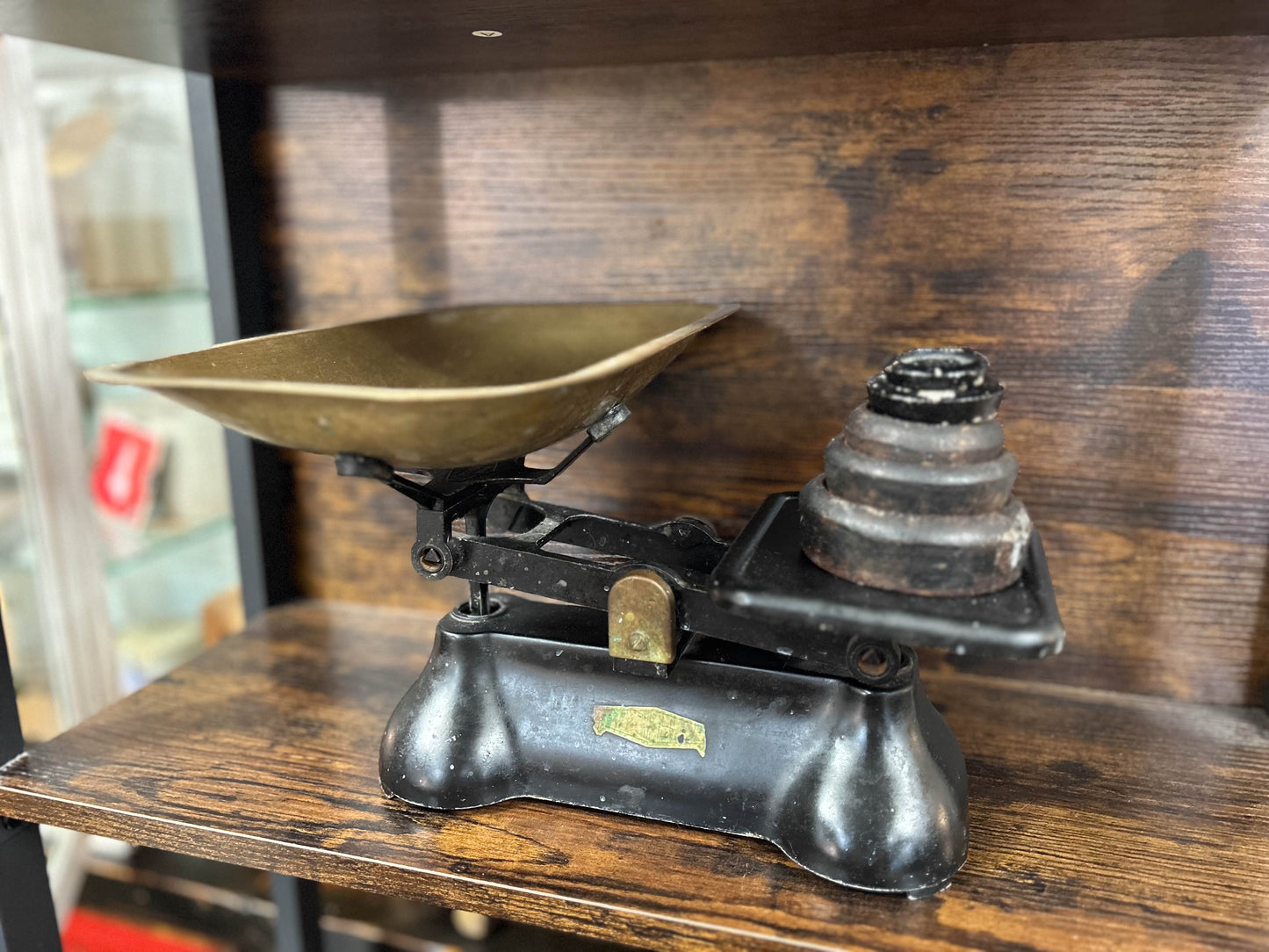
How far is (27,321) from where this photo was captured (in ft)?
5.58

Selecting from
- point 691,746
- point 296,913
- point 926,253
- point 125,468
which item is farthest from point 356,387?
point 125,468

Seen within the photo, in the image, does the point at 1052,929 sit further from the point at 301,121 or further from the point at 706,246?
the point at 301,121

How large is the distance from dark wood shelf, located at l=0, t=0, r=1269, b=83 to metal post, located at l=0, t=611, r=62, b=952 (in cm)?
68

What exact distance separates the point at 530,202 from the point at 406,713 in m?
0.70

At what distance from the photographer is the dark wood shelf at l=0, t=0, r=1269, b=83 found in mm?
897

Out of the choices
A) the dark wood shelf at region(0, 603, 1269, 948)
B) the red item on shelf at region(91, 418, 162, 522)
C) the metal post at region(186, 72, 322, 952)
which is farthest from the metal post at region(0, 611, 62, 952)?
the red item on shelf at region(91, 418, 162, 522)

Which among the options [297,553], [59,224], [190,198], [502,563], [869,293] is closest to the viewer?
[502,563]

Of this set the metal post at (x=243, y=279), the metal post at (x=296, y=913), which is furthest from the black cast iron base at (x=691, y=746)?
the metal post at (x=296, y=913)

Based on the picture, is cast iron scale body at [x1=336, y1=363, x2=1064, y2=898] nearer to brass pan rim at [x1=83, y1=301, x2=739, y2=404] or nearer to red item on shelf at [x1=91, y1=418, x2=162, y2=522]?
Answer: brass pan rim at [x1=83, y1=301, x2=739, y2=404]

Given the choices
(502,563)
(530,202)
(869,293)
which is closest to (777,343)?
(869,293)

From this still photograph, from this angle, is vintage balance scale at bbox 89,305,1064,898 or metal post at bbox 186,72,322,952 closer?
vintage balance scale at bbox 89,305,1064,898

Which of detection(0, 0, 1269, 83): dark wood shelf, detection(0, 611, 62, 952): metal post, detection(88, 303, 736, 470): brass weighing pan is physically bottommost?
detection(0, 611, 62, 952): metal post

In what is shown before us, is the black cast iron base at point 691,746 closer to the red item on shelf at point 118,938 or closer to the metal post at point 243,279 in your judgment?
the metal post at point 243,279

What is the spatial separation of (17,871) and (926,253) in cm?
127
